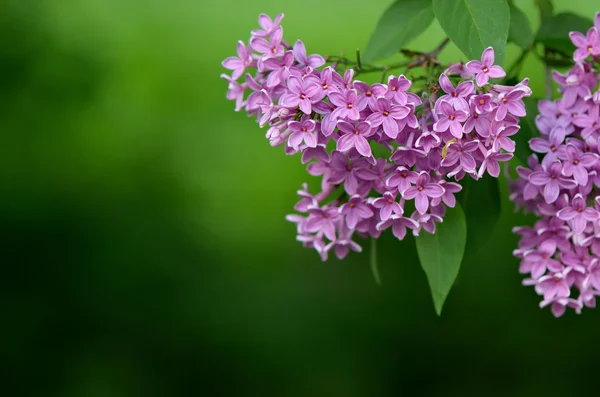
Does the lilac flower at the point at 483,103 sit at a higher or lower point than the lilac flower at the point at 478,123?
higher

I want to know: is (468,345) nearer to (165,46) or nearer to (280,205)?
(280,205)

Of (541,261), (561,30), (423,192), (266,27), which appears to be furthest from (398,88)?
(561,30)

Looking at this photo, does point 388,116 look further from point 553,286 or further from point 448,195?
point 553,286

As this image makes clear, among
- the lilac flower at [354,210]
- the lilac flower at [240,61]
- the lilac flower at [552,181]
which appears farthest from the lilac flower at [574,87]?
the lilac flower at [240,61]

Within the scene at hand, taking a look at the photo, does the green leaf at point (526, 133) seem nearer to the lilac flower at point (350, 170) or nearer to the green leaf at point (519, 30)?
the green leaf at point (519, 30)

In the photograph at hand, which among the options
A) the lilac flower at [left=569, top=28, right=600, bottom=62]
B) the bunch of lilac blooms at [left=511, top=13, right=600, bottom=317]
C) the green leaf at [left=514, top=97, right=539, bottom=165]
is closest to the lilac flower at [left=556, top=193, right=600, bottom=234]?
the bunch of lilac blooms at [left=511, top=13, right=600, bottom=317]

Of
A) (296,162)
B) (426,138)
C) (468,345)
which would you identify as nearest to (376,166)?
(426,138)

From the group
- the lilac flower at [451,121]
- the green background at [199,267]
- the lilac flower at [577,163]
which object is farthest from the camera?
the green background at [199,267]
